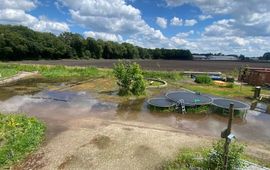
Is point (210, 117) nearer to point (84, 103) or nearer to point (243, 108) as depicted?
point (243, 108)

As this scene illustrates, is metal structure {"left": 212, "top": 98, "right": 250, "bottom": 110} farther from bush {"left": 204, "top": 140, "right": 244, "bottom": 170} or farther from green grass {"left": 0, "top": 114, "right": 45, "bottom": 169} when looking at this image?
green grass {"left": 0, "top": 114, "right": 45, "bottom": 169}

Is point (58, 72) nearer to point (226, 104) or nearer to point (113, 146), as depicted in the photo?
point (226, 104)

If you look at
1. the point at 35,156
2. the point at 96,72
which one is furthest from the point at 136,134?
the point at 96,72

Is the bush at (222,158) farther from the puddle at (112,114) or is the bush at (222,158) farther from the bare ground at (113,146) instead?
the puddle at (112,114)

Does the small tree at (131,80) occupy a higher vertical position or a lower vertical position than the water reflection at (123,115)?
higher

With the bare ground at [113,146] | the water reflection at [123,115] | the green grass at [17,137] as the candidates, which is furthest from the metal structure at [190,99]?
the green grass at [17,137]

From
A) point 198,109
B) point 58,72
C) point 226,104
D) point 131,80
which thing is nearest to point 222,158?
point 198,109
